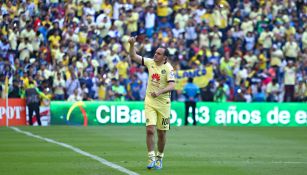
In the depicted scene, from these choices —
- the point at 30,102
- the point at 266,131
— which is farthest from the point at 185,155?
the point at 30,102

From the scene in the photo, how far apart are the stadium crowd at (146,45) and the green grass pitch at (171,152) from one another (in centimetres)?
639

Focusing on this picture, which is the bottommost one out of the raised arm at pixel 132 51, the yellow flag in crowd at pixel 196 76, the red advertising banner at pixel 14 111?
the red advertising banner at pixel 14 111

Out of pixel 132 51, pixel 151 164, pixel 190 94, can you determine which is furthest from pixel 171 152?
pixel 190 94

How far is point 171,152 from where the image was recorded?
64.4ft

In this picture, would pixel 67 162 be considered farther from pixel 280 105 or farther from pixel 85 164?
pixel 280 105

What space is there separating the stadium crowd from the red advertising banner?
0.44 metres

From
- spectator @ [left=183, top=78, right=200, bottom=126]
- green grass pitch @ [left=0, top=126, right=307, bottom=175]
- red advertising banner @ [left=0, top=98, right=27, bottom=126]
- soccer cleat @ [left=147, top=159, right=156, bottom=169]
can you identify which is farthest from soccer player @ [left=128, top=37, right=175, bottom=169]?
red advertising banner @ [left=0, top=98, right=27, bottom=126]

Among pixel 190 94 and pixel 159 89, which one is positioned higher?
pixel 190 94

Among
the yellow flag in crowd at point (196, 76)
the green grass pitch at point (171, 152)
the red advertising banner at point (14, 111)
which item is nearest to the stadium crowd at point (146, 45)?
the yellow flag in crowd at point (196, 76)

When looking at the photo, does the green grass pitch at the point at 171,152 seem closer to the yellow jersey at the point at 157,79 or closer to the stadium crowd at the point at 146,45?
the yellow jersey at the point at 157,79

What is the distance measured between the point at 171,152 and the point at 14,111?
15.9 meters

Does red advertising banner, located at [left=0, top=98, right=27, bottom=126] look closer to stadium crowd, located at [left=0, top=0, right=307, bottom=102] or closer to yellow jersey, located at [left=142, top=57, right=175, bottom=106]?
stadium crowd, located at [left=0, top=0, right=307, bottom=102]

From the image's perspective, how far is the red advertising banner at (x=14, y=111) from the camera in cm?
3419

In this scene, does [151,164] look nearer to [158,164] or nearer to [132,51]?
[158,164]
